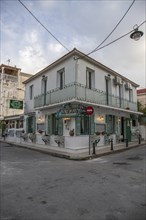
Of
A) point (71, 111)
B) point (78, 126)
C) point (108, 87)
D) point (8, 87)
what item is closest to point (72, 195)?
point (78, 126)

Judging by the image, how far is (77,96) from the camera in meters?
11.7

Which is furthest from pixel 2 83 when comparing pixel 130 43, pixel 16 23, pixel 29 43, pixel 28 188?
pixel 28 188

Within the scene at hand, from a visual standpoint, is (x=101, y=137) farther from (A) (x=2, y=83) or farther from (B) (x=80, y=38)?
(A) (x=2, y=83)

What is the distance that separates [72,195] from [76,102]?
308 inches

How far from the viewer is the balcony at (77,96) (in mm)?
11844

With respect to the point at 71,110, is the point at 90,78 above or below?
above

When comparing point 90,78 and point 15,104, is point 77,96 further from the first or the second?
point 15,104

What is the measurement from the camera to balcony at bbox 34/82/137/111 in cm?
1184

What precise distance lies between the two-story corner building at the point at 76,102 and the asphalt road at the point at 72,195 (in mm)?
5352

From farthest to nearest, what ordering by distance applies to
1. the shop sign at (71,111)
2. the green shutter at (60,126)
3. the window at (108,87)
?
the window at (108,87), the green shutter at (60,126), the shop sign at (71,111)

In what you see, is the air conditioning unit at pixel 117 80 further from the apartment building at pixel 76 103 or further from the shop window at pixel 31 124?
the shop window at pixel 31 124

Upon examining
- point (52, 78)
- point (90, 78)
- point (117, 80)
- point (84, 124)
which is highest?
point (117, 80)

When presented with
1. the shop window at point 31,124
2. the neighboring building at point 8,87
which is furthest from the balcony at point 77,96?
the neighboring building at point 8,87

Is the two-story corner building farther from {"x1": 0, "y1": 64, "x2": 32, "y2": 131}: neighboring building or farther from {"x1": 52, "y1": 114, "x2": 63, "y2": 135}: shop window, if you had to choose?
{"x1": 0, "y1": 64, "x2": 32, "y2": 131}: neighboring building
